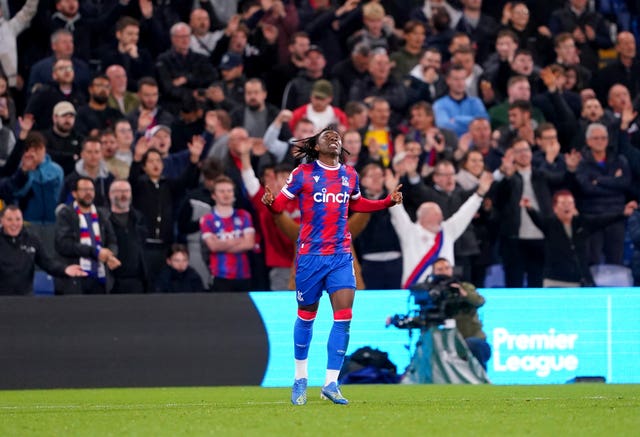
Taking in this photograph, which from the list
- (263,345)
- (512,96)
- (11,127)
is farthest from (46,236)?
(512,96)

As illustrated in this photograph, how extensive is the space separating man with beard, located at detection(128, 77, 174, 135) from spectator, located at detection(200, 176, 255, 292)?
2.02 m

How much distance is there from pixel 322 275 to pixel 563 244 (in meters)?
7.32

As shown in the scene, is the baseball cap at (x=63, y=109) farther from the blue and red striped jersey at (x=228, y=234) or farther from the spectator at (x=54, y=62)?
the blue and red striped jersey at (x=228, y=234)

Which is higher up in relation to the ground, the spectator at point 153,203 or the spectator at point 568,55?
the spectator at point 568,55

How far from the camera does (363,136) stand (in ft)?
→ 63.3

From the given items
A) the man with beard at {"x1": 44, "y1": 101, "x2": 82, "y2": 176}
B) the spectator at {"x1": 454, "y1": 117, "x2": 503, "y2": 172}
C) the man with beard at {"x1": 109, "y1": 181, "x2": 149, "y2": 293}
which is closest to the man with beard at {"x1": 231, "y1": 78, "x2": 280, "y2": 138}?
the man with beard at {"x1": 44, "y1": 101, "x2": 82, "y2": 176}

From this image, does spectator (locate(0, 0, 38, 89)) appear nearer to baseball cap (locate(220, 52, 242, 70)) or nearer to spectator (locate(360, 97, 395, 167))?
baseball cap (locate(220, 52, 242, 70))

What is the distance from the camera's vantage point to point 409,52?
70.5 feet

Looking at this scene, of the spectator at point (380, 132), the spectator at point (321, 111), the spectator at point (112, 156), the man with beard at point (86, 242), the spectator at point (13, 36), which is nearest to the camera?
the man with beard at point (86, 242)

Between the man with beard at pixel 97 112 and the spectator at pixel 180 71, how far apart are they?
1.24 meters

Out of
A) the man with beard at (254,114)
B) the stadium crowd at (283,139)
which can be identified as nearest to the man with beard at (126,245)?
the stadium crowd at (283,139)

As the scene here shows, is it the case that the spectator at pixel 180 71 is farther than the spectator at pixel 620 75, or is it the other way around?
the spectator at pixel 620 75

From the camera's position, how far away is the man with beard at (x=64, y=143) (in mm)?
18281

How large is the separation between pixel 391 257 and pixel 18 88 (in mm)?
6660
